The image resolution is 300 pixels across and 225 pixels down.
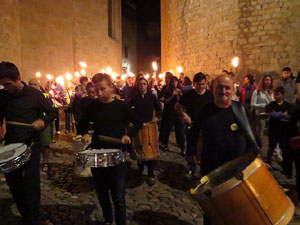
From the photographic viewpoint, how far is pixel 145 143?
15.8ft

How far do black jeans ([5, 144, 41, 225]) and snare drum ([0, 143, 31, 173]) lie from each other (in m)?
0.22

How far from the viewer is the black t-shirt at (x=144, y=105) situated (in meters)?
5.59

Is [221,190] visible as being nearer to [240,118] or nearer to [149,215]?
[240,118]

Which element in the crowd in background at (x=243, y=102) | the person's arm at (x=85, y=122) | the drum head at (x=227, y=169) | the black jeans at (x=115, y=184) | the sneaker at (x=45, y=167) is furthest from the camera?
the sneaker at (x=45, y=167)

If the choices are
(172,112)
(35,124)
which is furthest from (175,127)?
(35,124)

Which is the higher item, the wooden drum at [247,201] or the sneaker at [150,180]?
Answer: the wooden drum at [247,201]

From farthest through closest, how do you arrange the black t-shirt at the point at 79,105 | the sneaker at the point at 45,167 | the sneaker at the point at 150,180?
the black t-shirt at the point at 79,105 < the sneaker at the point at 45,167 < the sneaker at the point at 150,180

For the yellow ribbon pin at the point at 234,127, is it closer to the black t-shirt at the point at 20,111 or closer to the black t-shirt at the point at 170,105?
the black t-shirt at the point at 20,111

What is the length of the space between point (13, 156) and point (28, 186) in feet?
1.54

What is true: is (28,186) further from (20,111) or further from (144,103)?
(144,103)

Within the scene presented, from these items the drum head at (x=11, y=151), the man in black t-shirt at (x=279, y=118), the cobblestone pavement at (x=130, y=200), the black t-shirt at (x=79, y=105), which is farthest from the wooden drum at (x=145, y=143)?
the man in black t-shirt at (x=279, y=118)

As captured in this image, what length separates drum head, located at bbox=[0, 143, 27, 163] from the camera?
2.94m

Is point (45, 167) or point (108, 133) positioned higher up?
point (108, 133)

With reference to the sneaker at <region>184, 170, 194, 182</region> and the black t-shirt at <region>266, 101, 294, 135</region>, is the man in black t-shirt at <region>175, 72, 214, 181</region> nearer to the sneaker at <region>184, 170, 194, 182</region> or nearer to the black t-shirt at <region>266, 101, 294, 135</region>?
the sneaker at <region>184, 170, 194, 182</region>
